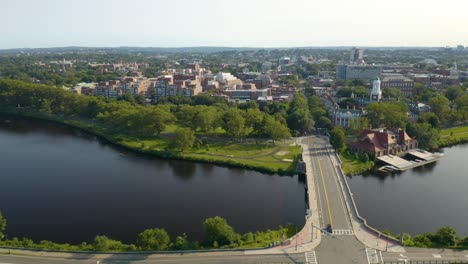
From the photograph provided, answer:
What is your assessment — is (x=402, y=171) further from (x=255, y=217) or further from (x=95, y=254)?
(x=95, y=254)

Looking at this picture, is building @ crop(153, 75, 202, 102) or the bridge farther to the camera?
building @ crop(153, 75, 202, 102)

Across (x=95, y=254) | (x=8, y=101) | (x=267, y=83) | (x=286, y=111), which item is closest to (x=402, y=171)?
(x=286, y=111)

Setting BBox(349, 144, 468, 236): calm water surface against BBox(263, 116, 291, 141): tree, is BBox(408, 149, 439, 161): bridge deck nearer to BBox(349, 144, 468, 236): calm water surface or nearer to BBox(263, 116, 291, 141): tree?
BBox(349, 144, 468, 236): calm water surface

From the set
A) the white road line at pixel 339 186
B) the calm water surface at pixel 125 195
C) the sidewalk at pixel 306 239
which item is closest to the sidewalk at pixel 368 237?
the white road line at pixel 339 186

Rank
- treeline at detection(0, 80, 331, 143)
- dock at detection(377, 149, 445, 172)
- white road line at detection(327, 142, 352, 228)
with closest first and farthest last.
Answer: white road line at detection(327, 142, 352, 228), dock at detection(377, 149, 445, 172), treeline at detection(0, 80, 331, 143)

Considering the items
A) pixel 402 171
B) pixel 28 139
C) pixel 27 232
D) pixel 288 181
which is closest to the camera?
pixel 27 232

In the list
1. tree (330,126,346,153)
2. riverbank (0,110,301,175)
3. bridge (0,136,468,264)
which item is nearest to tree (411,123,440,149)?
tree (330,126,346,153)
